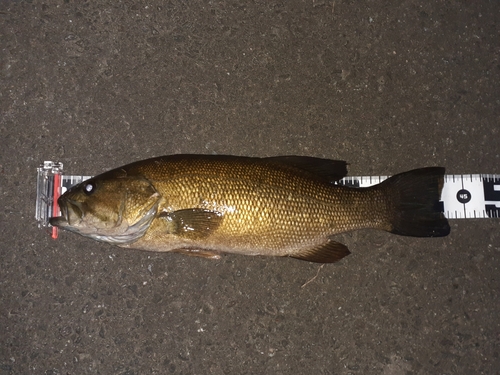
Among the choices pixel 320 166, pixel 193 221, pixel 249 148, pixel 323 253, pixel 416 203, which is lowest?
pixel 323 253

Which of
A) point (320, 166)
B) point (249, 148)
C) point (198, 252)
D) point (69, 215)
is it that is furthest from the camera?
point (249, 148)

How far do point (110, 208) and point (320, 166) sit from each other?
141 centimetres

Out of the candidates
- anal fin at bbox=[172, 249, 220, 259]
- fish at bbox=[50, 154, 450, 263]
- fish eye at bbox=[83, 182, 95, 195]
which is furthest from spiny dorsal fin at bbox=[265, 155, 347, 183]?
fish eye at bbox=[83, 182, 95, 195]

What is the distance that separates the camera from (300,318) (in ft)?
9.72

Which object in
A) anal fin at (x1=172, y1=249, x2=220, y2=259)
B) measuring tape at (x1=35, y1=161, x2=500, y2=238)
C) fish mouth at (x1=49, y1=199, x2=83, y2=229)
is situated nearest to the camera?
fish mouth at (x1=49, y1=199, x2=83, y2=229)

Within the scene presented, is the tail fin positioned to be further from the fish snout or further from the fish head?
the fish snout

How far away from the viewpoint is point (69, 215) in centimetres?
245

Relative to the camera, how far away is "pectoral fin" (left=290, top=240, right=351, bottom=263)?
2756mm

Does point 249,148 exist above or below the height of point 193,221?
above

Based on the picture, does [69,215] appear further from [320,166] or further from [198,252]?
[320,166]

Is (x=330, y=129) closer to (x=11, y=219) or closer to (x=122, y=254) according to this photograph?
(x=122, y=254)

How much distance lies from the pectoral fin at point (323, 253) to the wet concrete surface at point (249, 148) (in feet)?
0.91

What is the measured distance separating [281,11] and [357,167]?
139cm

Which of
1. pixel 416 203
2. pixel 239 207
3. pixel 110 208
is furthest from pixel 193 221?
pixel 416 203
